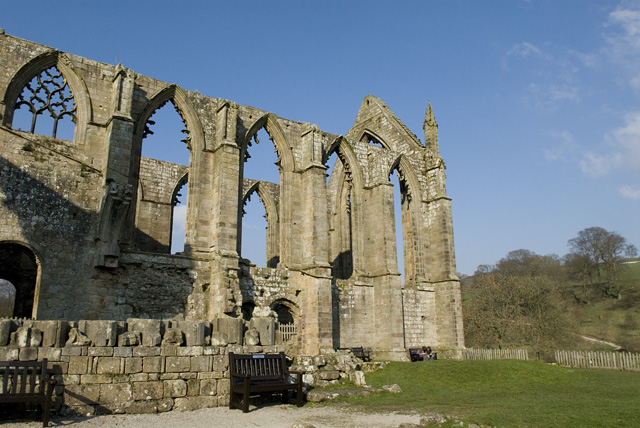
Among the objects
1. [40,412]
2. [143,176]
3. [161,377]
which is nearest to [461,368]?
[161,377]

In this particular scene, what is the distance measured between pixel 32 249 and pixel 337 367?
8393 millimetres

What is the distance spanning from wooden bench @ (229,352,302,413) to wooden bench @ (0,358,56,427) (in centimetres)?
261

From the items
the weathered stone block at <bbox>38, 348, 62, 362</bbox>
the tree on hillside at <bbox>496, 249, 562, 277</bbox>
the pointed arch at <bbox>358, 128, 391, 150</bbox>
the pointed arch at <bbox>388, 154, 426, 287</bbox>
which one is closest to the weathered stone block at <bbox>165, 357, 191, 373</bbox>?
the weathered stone block at <bbox>38, 348, 62, 362</bbox>

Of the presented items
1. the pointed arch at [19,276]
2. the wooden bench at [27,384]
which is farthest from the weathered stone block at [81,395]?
the pointed arch at [19,276]

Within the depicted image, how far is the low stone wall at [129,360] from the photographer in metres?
7.27

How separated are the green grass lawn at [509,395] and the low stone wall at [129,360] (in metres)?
2.47

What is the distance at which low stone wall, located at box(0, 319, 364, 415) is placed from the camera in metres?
7.27

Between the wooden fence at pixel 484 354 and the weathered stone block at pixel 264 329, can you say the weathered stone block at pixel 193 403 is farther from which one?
the wooden fence at pixel 484 354

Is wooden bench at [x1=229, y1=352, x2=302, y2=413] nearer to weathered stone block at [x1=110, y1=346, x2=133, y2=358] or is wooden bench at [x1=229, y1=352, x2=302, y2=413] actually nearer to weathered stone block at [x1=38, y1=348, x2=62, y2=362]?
weathered stone block at [x1=110, y1=346, x2=133, y2=358]

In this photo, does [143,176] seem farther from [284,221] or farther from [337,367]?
[337,367]

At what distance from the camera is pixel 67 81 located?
1572 cm

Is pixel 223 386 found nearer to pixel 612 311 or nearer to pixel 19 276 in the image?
pixel 19 276

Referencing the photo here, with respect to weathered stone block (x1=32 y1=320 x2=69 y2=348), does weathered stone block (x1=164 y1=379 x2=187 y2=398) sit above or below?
below

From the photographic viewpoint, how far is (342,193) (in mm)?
24672
